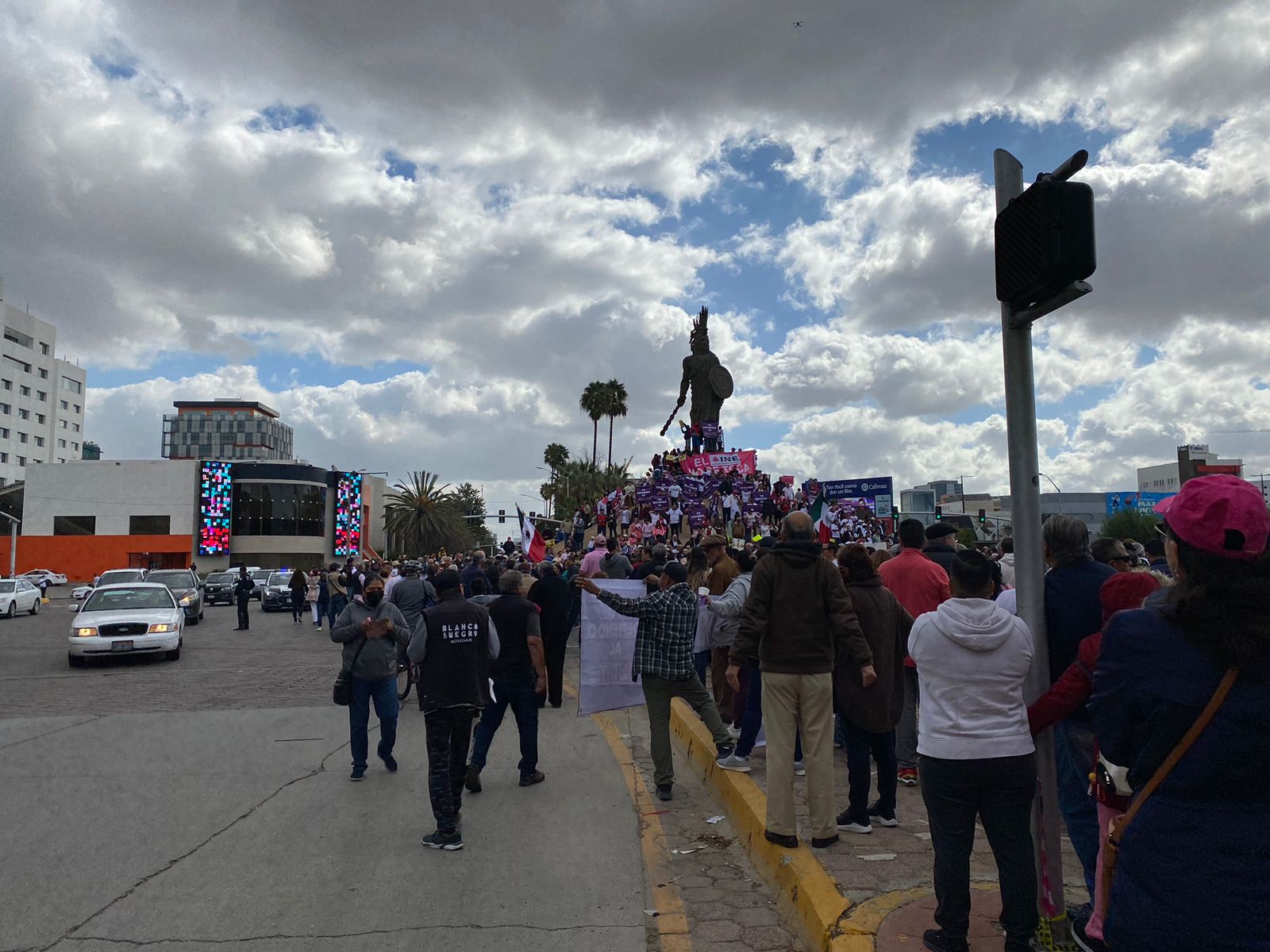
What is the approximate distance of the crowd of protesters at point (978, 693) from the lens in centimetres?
212

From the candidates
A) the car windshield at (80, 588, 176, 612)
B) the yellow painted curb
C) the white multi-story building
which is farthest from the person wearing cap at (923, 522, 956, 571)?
the white multi-story building

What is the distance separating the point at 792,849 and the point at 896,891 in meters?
0.75

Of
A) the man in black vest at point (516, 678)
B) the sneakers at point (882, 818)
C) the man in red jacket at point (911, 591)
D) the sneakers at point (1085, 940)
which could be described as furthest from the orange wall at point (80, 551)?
the sneakers at point (1085, 940)

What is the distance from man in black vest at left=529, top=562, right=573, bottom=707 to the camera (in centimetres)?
Answer: 1109

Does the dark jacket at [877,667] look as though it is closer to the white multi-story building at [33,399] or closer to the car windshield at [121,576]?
the car windshield at [121,576]

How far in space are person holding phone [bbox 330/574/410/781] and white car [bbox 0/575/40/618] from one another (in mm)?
29289

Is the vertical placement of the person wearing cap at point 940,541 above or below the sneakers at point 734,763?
above

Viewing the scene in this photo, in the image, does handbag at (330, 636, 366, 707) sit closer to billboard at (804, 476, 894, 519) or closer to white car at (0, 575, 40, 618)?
billboard at (804, 476, 894, 519)

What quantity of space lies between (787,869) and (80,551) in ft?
249

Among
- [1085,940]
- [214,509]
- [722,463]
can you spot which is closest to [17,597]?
[722,463]

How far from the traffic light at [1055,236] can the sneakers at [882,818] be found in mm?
3594

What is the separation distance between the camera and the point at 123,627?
16.6 meters

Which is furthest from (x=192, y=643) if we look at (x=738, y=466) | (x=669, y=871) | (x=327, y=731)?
(x=669, y=871)

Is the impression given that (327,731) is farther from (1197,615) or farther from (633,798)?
(1197,615)
